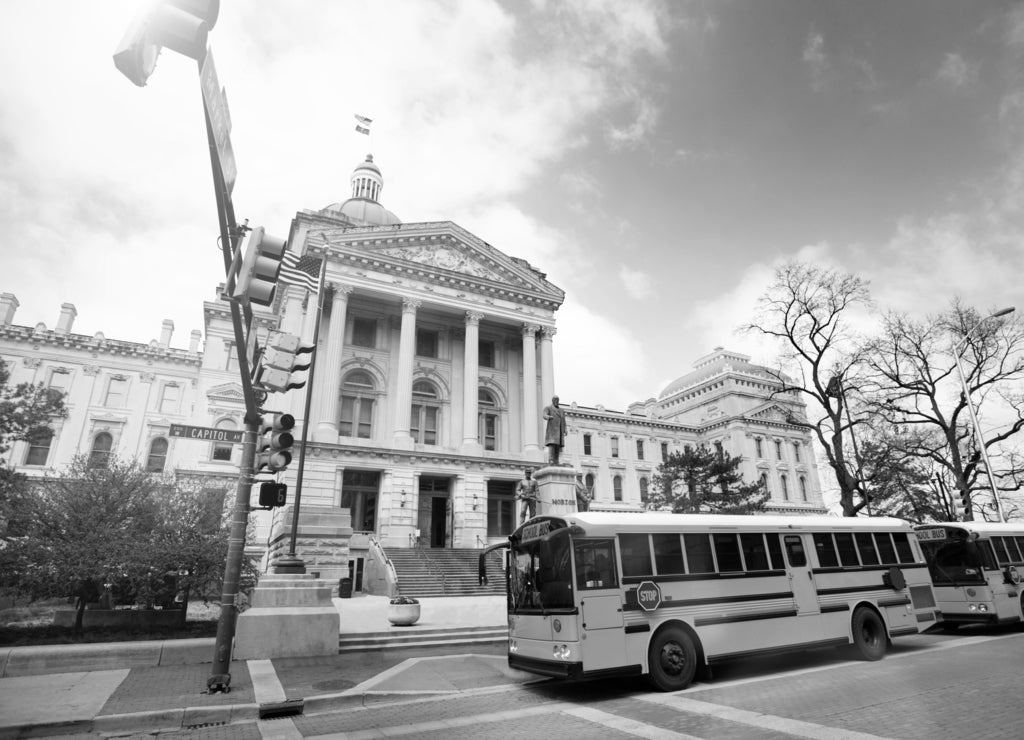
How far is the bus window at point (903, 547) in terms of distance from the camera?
42.9 ft

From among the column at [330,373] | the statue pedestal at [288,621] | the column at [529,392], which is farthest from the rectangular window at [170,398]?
the statue pedestal at [288,621]

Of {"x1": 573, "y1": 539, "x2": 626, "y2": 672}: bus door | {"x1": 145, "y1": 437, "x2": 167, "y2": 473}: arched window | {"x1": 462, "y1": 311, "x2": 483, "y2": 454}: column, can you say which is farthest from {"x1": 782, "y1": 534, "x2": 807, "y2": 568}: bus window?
{"x1": 145, "y1": 437, "x2": 167, "y2": 473}: arched window

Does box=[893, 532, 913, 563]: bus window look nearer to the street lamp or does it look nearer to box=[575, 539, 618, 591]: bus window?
box=[575, 539, 618, 591]: bus window

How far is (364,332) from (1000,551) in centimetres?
3324

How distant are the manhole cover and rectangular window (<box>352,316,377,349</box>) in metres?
28.8

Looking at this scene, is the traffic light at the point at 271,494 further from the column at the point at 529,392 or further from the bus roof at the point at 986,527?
the column at the point at 529,392

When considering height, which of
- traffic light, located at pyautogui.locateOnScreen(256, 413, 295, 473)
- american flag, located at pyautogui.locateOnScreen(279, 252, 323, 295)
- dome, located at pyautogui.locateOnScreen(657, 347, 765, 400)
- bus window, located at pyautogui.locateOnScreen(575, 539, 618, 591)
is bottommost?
bus window, located at pyautogui.locateOnScreen(575, 539, 618, 591)

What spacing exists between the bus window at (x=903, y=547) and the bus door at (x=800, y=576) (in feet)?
11.2

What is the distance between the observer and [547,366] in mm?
38656

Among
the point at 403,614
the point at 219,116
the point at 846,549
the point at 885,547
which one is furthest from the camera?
the point at 403,614

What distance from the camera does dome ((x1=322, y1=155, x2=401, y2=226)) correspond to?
47594 mm

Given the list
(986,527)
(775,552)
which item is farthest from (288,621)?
(986,527)

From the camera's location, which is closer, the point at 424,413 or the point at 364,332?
the point at 424,413

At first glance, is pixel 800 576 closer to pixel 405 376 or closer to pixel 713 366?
pixel 405 376
